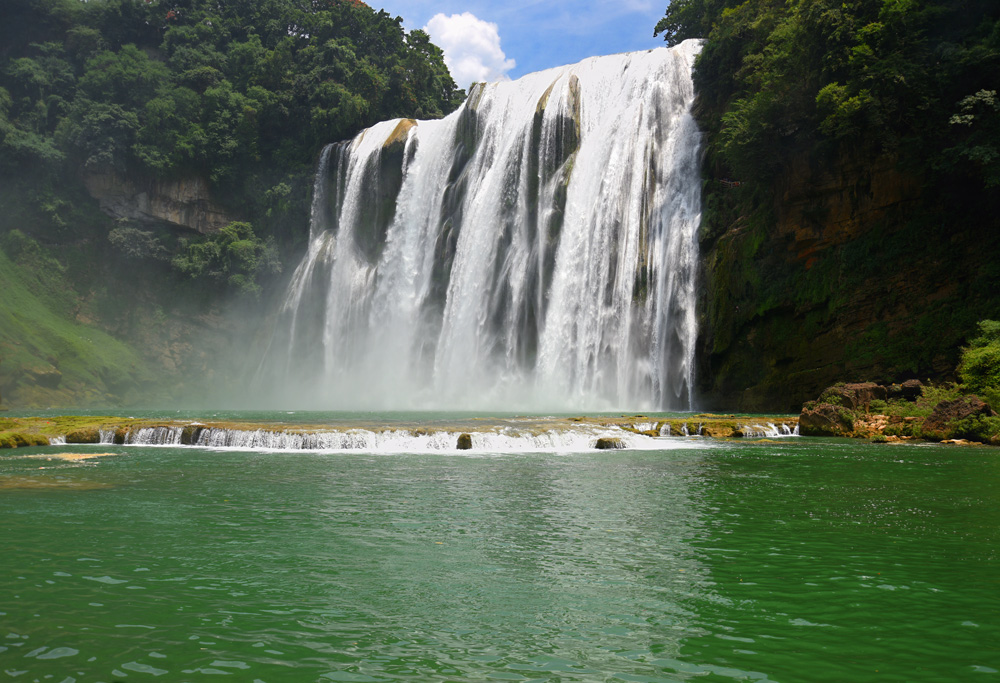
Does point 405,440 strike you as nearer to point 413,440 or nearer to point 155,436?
point 413,440

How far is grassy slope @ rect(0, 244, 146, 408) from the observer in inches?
1667

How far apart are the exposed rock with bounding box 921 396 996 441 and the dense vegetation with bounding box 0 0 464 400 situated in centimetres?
4242

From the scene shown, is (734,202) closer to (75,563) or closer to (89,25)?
(75,563)

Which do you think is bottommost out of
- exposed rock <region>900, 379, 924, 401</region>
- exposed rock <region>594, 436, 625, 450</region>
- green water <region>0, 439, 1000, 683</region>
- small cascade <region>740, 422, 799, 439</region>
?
green water <region>0, 439, 1000, 683</region>

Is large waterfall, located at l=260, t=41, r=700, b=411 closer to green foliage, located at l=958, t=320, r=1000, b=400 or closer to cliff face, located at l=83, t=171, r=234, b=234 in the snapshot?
cliff face, located at l=83, t=171, r=234, b=234

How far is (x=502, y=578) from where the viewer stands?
22.3ft

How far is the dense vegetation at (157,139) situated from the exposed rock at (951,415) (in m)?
42.4

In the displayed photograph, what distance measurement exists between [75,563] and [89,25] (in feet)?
208

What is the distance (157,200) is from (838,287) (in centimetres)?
4620

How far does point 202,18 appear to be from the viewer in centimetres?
6147

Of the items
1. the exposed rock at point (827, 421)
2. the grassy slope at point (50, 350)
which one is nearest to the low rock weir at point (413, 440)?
the exposed rock at point (827, 421)

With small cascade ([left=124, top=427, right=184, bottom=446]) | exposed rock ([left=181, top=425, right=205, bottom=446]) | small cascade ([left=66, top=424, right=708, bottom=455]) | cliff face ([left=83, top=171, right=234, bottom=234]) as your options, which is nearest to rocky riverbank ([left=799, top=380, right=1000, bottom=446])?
small cascade ([left=66, top=424, right=708, bottom=455])

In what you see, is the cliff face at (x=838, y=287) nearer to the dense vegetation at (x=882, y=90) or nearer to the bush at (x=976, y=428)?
the dense vegetation at (x=882, y=90)

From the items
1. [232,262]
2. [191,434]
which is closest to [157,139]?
[232,262]
